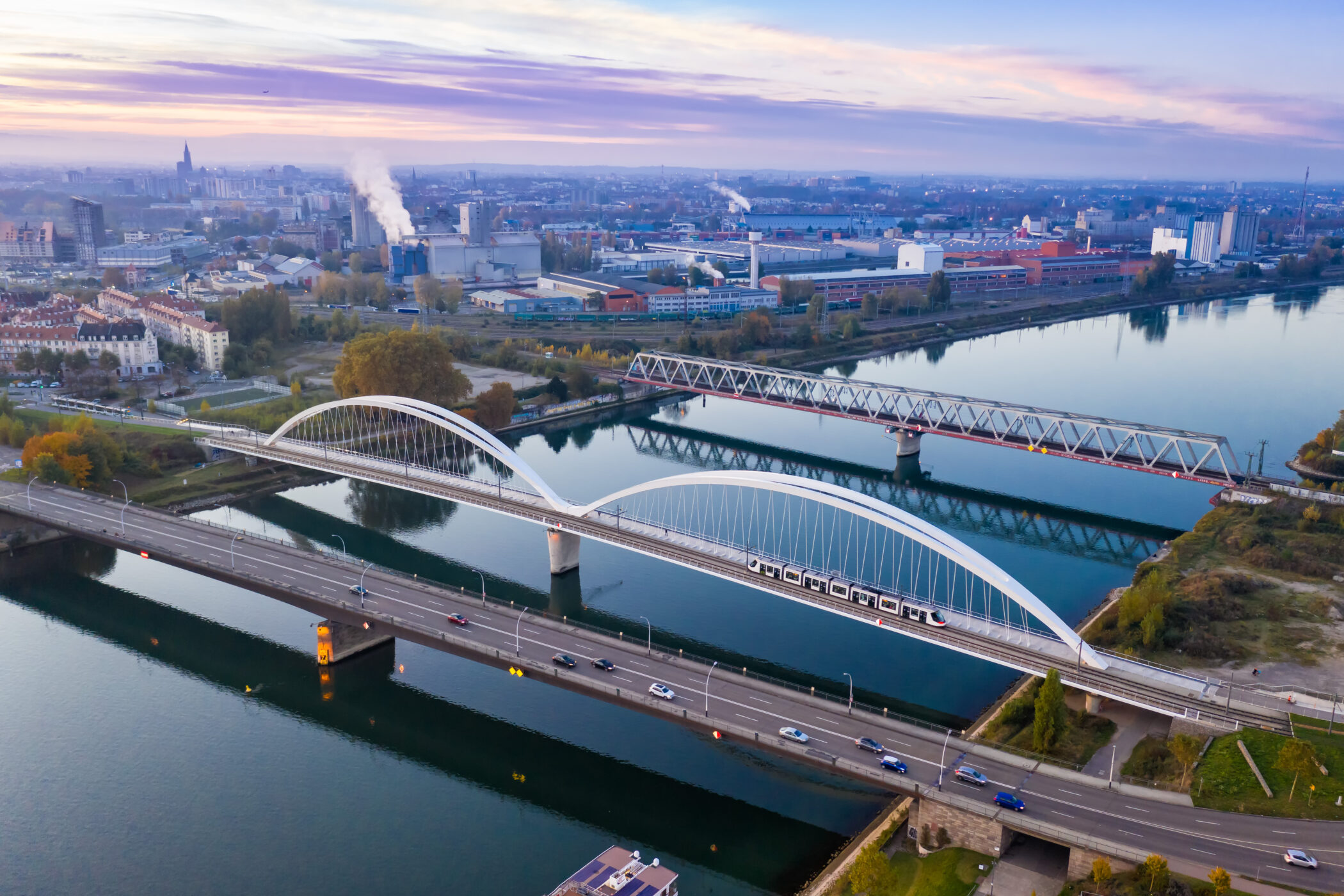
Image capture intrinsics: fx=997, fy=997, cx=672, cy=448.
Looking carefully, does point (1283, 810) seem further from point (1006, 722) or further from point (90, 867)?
point (90, 867)

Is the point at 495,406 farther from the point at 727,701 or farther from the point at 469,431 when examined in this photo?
the point at 727,701

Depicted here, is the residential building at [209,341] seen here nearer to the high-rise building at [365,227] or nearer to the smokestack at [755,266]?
the smokestack at [755,266]

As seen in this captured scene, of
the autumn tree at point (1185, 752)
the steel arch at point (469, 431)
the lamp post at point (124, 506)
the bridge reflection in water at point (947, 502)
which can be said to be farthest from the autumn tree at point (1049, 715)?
the lamp post at point (124, 506)

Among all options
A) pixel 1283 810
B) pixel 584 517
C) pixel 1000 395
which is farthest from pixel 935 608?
pixel 1000 395

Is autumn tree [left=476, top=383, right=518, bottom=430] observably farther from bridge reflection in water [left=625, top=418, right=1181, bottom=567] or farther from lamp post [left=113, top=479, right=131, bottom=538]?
lamp post [left=113, top=479, right=131, bottom=538]

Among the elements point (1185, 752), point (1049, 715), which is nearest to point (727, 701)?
point (1049, 715)

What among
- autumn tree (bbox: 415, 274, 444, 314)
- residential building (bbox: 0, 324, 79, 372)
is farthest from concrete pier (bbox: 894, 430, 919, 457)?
autumn tree (bbox: 415, 274, 444, 314)
